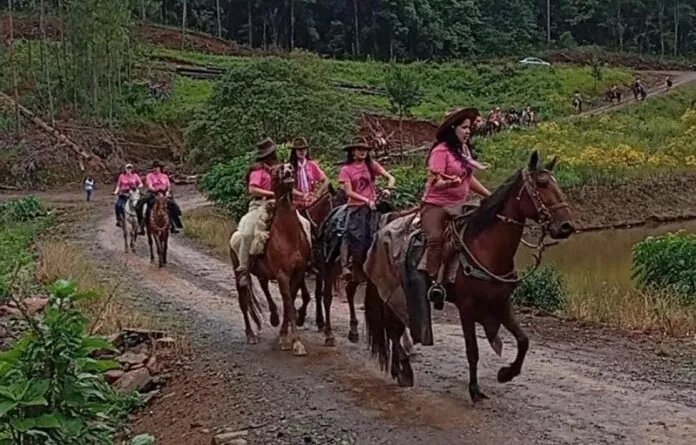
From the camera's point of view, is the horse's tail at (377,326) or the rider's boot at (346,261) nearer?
the horse's tail at (377,326)

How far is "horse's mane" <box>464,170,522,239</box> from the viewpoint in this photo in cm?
844

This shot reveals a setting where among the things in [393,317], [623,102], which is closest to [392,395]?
[393,317]

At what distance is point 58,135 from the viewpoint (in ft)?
152

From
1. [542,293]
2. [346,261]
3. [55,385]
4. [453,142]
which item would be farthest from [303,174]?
[55,385]

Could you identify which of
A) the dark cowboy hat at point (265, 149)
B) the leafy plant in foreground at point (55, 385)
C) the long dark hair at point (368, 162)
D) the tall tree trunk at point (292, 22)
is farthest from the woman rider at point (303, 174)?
the tall tree trunk at point (292, 22)

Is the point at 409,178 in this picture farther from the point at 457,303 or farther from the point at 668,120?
the point at 668,120

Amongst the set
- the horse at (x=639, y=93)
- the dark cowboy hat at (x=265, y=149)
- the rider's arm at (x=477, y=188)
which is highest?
the horse at (x=639, y=93)

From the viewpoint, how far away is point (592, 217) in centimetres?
3141

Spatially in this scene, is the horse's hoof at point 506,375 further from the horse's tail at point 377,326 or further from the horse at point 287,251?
the horse at point 287,251

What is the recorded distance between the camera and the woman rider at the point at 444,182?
870cm

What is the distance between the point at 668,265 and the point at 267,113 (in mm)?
17870

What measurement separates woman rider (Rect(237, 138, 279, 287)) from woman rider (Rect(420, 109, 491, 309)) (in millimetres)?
3032

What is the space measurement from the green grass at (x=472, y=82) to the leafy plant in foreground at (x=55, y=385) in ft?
151

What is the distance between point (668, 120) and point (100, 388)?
45.7 m
